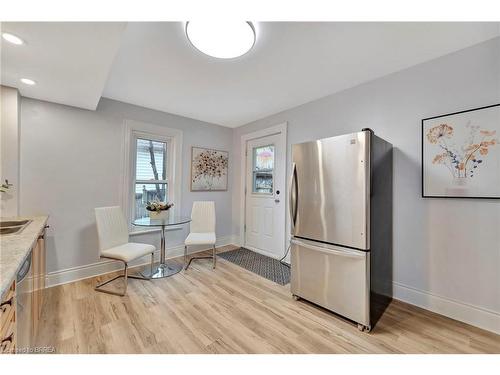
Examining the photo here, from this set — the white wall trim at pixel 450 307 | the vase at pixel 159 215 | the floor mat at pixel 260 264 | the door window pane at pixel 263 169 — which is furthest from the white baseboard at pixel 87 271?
the white wall trim at pixel 450 307

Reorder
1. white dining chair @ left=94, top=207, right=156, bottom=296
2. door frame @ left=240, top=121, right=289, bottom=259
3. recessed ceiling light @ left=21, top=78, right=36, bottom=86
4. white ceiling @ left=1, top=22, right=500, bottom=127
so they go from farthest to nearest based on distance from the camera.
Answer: door frame @ left=240, top=121, right=289, bottom=259 → white dining chair @ left=94, top=207, right=156, bottom=296 → recessed ceiling light @ left=21, top=78, right=36, bottom=86 → white ceiling @ left=1, top=22, right=500, bottom=127

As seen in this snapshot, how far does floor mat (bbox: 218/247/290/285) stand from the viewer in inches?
109

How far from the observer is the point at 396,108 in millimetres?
2203

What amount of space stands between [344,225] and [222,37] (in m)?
1.76

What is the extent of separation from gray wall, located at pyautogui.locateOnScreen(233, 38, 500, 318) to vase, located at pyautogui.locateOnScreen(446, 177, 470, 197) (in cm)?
7

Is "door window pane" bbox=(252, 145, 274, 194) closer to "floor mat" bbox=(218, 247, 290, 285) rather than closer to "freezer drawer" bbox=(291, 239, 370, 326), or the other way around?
"floor mat" bbox=(218, 247, 290, 285)

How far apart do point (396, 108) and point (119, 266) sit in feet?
12.6

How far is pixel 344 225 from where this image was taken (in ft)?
5.98

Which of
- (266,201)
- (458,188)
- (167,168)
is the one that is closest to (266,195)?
(266,201)

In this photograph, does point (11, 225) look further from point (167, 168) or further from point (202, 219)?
point (202, 219)

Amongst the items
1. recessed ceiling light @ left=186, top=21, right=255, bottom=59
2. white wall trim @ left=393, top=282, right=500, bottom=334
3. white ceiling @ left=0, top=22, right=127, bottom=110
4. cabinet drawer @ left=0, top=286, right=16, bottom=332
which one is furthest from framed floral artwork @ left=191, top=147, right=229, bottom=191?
white wall trim @ left=393, top=282, right=500, bottom=334

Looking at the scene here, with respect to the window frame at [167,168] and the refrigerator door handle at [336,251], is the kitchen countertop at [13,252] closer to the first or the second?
the window frame at [167,168]

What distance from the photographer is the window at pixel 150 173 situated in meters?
3.15
